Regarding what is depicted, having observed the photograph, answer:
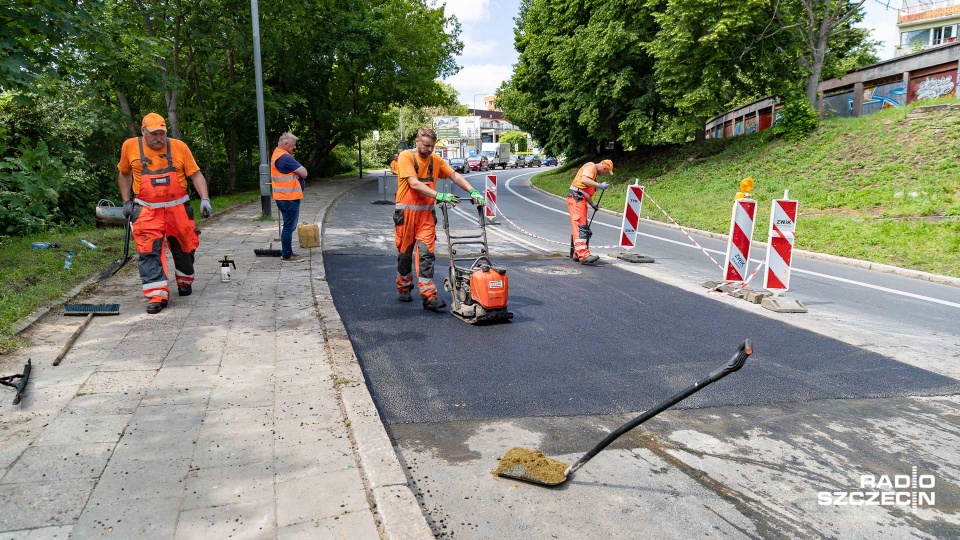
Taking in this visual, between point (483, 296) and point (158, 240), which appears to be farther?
point (158, 240)

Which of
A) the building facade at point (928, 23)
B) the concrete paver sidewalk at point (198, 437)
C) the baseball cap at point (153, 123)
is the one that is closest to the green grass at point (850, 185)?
the concrete paver sidewalk at point (198, 437)

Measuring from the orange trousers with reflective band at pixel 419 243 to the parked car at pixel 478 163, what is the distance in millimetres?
52953

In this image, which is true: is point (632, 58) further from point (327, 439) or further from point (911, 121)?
point (327, 439)

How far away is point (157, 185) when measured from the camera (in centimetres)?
665

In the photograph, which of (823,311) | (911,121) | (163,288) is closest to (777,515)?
(823,311)

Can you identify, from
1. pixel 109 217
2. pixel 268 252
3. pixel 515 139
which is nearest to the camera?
pixel 268 252

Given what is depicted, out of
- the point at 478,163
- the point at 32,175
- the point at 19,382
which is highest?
the point at 478,163

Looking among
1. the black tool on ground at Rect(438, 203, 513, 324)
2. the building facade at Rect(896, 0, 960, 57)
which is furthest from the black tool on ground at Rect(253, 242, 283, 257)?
the building facade at Rect(896, 0, 960, 57)

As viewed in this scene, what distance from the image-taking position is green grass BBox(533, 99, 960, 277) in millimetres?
12352

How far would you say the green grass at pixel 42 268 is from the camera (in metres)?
5.96

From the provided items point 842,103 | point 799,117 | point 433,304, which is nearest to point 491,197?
point 799,117

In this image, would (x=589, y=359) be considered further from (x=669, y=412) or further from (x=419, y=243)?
(x=419, y=243)

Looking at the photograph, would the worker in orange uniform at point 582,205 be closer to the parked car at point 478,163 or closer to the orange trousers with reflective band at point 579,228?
the orange trousers with reflective band at point 579,228

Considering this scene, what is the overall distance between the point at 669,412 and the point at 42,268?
25.3ft
